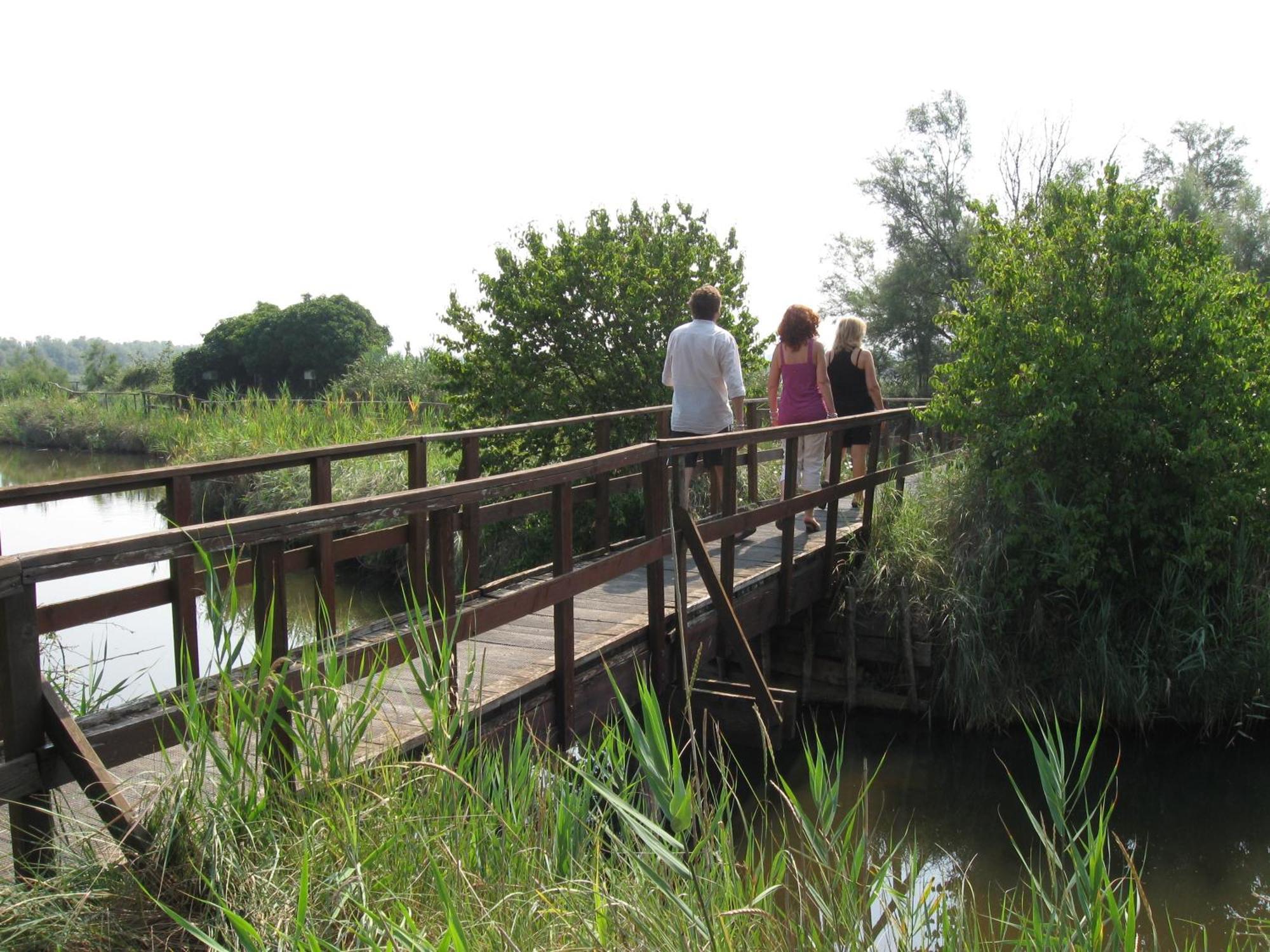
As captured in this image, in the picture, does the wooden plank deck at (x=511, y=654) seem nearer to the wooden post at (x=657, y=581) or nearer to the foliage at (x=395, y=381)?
the wooden post at (x=657, y=581)

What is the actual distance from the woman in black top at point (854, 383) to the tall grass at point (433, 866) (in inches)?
251

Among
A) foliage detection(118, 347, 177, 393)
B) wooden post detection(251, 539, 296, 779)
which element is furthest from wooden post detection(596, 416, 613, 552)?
foliage detection(118, 347, 177, 393)

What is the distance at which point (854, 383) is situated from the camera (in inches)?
375

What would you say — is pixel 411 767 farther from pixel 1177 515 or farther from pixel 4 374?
pixel 4 374

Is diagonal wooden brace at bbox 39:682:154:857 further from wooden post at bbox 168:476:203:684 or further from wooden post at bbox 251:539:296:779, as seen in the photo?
wooden post at bbox 168:476:203:684

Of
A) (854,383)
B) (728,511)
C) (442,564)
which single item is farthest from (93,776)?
(854,383)

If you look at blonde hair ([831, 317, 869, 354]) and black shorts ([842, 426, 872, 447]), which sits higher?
blonde hair ([831, 317, 869, 354])

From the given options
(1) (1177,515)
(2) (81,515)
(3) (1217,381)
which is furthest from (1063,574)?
(2) (81,515)

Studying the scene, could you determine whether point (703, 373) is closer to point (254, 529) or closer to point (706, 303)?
point (706, 303)

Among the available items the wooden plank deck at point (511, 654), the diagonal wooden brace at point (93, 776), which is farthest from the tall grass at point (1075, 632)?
the diagonal wooden brace at point (93, 776)

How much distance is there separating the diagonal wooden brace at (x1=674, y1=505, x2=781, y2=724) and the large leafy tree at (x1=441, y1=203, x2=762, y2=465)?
223 inches

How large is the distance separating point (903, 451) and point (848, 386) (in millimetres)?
1489

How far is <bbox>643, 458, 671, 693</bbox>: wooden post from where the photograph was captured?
5.98 meters

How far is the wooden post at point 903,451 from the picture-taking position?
9641 millimetres
